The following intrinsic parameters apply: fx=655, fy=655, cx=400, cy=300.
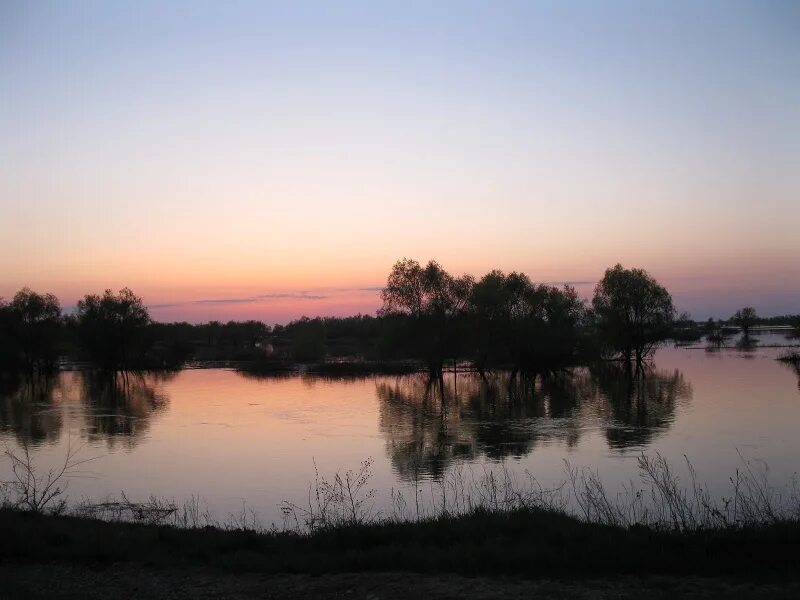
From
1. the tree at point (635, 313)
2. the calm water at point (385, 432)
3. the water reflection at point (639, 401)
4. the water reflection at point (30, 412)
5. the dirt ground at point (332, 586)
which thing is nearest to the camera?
the dirt ground at point (332, 586)

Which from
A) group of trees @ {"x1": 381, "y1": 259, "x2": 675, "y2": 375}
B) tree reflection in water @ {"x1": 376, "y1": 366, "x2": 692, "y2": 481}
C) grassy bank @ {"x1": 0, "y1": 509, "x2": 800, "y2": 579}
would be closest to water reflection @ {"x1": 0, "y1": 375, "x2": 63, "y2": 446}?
tree reflection in water @ {"x1": 376, "y1": 366, "x2": 692, "y2": 481}

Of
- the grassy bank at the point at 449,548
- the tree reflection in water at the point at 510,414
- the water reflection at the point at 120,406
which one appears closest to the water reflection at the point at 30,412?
the water reflection at the point at 120,406

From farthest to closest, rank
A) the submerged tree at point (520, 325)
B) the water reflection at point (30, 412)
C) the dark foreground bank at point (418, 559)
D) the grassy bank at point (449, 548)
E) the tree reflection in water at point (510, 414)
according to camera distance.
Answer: the submerged tree at point (520, 325) < the water reflection at point (30, 412) < the tree reflection in water at point (510, 414) < the grassy bank at point (449, 548) < the dark foreground bank at point (418, 559)

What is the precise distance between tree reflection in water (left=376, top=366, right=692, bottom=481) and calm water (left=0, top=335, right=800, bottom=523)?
0.08m

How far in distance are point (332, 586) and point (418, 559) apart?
1.13 meters

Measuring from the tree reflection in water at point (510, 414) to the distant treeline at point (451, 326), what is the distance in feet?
22.6

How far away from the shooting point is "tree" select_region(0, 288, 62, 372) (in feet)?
225

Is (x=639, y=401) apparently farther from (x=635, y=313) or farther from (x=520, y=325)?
(x=635, y=313)

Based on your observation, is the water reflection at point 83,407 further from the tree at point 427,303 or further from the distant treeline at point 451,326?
the tree at point 427,303

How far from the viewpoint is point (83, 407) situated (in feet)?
116

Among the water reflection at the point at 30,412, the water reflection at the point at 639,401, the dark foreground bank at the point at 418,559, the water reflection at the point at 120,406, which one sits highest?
the dark foreground bank at the point at 418,559

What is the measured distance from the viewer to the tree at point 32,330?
6862cm

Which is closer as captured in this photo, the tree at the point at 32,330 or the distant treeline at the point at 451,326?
the distant treeline at the point at 451,326

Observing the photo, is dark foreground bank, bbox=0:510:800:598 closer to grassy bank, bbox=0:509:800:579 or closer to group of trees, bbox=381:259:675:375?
grassy bank, bbox=0:509:800:579
